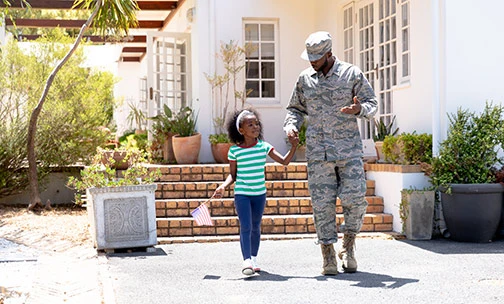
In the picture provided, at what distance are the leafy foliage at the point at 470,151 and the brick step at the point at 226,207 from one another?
3.75ft

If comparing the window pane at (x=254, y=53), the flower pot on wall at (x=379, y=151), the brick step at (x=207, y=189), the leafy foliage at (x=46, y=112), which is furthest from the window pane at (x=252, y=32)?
the brick step at (x=207, y=189)

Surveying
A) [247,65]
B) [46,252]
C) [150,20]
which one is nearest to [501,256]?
[46,252]

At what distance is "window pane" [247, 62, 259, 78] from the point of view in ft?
41.1

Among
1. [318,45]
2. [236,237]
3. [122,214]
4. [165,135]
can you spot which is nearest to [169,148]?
[165,135]

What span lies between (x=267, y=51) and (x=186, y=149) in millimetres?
2417

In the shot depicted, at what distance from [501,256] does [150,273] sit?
331cm

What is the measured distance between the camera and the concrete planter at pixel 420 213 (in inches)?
340

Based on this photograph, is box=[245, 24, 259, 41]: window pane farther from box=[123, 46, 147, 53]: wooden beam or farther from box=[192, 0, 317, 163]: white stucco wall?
box=[123, 46, 147, 53]: wooden beam

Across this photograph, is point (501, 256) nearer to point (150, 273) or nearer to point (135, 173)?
point (150, 273)

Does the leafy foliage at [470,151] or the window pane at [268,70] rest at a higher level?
the window pane at [268,70]

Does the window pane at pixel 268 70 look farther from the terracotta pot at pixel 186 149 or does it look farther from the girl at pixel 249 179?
the girl at pixel 249 179

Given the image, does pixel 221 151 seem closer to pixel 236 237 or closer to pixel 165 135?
pixel 165 135

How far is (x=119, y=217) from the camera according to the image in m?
7.98

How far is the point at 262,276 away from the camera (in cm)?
638
